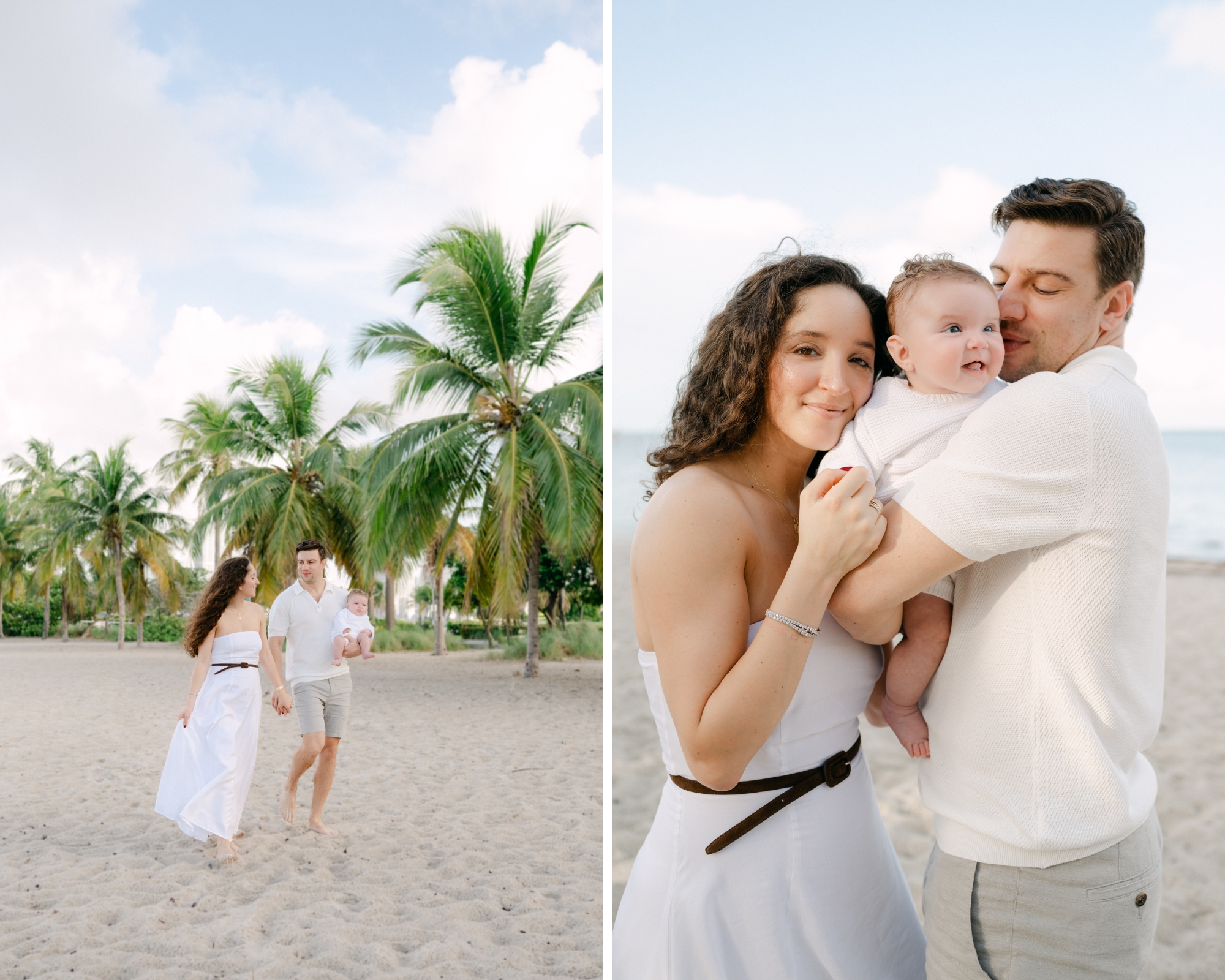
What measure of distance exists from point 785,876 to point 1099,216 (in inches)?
54.8

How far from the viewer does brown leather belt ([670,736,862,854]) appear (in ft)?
5.69

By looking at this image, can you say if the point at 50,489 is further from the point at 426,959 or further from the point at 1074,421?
the point at 1074,421

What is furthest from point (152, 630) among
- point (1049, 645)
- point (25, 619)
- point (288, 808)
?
point (1049, 645)

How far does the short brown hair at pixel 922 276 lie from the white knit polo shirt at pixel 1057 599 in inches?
10.5

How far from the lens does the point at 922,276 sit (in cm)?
173

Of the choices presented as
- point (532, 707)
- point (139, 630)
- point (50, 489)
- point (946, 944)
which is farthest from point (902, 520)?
point (50, 489)

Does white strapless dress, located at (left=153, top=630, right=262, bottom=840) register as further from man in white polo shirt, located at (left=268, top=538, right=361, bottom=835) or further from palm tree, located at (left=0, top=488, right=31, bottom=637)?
palm tree, located at (left=0, top=488, right=31, bottom=637)

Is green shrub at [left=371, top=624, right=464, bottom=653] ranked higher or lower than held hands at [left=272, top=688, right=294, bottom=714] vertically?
lower

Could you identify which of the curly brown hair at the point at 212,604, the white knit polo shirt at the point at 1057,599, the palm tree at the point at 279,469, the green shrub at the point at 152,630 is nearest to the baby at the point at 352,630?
the curly brown hair at the point at 212,604

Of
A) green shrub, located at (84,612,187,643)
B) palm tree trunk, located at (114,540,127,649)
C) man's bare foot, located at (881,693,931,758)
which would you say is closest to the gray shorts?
man's bare foot, located at (881,693,931,758)

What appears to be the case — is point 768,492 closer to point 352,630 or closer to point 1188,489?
point 352,630

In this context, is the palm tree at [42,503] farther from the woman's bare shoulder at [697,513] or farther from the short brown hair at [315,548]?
the woman's bare shoulder at [697,513]

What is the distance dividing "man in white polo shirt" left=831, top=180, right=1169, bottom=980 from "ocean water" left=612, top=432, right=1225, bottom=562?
42.7ft

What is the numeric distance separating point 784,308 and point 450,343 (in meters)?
14.4
